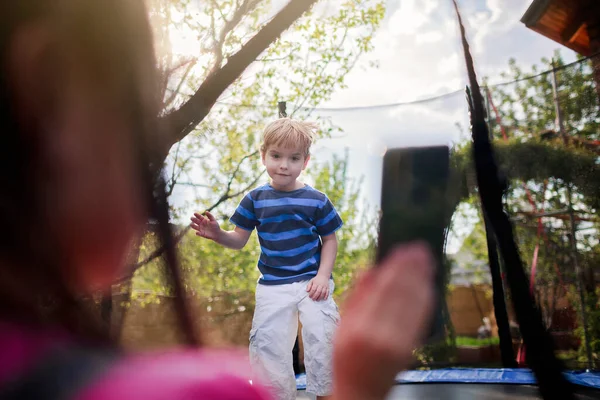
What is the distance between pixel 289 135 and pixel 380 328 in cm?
120

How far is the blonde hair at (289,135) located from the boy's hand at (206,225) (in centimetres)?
31

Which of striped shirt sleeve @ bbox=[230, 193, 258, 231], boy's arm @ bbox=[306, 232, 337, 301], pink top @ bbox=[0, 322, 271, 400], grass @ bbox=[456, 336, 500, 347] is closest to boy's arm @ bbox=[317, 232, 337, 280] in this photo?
boy's arm @ bbox=[306, 232, 337, 301]

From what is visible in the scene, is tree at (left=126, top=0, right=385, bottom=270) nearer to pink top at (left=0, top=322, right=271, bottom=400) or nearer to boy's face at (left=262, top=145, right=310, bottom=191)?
boy's face at (left=262, top=145, right=310, bottom=191)

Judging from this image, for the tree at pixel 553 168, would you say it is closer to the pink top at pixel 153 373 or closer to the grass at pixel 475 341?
the grass at pixel 475 341

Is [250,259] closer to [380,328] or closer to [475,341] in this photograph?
[475,341]

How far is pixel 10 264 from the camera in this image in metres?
0.16

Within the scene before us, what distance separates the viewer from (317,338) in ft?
3.94

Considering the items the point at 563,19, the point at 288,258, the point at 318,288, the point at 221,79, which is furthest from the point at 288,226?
the point at 563,19

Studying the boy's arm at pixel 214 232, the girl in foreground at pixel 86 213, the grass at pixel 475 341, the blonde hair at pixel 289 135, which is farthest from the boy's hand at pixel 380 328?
the grass at pixel 475 341

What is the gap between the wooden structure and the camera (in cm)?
239

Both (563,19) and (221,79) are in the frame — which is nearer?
(221,79)

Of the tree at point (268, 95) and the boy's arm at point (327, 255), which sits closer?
the boy's arm at point (327, 255)

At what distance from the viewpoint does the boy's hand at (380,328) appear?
151 mm

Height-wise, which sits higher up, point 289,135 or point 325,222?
point 289,135
